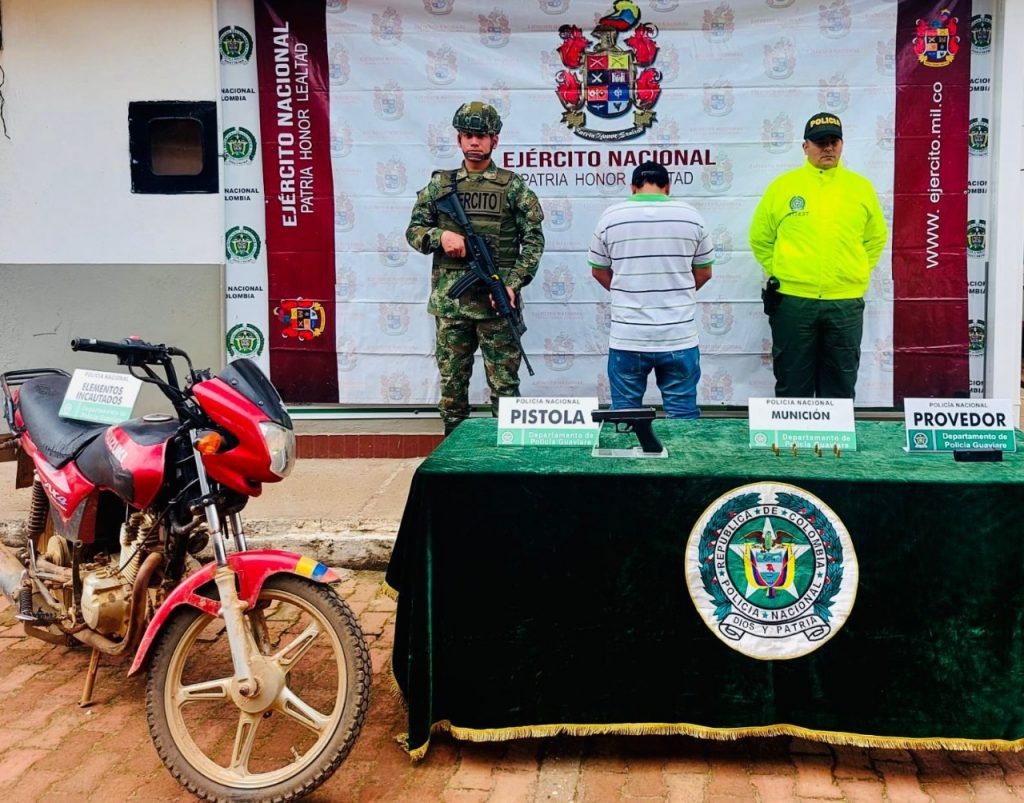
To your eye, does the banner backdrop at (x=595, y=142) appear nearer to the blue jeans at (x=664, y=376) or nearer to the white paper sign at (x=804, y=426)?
the blue jeans at (x=664, y=376)

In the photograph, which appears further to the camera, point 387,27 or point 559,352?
point 559,352

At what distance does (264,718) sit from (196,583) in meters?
0.54

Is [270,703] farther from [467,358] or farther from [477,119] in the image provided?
[477,119]

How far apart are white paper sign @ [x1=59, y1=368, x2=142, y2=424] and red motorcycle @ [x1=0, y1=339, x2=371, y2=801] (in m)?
0.09

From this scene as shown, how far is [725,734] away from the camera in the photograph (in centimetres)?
312

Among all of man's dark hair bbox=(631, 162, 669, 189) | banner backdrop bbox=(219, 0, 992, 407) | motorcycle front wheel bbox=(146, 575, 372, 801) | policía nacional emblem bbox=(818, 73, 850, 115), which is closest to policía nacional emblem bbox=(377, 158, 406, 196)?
banner backdrop bbox=(219, 0, 992, 407)

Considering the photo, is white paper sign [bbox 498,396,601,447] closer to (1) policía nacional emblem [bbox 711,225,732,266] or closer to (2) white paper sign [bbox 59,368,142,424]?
(2) white paper sign [bbox 59,368,142,424]

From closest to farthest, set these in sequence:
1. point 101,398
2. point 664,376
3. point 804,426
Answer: point 804,426, point 101,398, point 664,376

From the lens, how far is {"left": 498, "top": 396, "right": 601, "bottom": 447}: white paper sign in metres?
3.36

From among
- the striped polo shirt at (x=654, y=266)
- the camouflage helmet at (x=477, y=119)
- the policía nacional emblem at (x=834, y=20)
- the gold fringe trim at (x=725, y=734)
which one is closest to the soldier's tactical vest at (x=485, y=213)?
the camouflage helmet at (x=477, y=119)

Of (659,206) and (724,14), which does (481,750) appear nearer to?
(659,206)

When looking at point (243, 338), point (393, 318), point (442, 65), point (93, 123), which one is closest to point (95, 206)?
point (93, 123)

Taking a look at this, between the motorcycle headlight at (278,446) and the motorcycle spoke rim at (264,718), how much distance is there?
0.35m

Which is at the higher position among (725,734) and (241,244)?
(241,244)
